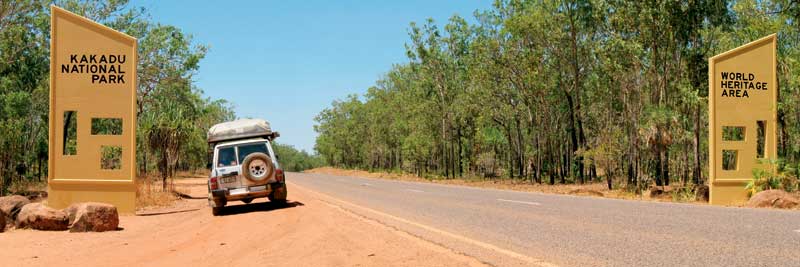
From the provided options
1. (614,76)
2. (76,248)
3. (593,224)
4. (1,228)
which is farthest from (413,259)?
(614,76)

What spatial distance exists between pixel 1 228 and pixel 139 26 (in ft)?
91.3

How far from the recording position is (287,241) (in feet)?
33.9

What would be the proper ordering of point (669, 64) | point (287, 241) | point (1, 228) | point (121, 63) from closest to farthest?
1. point (287, 241)
2. point (1, 228)
3. point (121, 63)
4. point (669, 64)

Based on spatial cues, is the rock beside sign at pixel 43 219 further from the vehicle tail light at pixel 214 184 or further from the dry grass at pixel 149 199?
the dry grass at pixel 149 199

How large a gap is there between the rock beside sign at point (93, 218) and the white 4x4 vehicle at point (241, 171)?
3829 millimetres

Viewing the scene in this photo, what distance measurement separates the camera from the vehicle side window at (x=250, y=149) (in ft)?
60.2

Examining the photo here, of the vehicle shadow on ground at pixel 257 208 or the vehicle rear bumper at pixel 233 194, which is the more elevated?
the vehicle rear bumper at pixel 233 194

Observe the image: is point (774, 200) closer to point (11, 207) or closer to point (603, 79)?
point (11, 207)

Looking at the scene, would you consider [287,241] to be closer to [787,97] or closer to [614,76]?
[787,97]

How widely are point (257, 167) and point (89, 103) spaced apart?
485 centimetres

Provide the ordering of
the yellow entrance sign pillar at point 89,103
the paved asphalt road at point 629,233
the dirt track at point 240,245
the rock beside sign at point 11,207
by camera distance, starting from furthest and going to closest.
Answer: the yellow entrance sign pillar at point 89,103, the rock beside sign at point 11,207, the dirt track at point 240,245, the paved asphalt road at point 629,233

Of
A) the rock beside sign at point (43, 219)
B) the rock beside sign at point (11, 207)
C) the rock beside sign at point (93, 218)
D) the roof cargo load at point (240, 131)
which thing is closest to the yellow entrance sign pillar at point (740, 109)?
the roof cargo load at point (240, 131)

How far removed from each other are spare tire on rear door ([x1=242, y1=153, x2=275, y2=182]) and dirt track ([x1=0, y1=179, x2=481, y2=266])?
1.84 m

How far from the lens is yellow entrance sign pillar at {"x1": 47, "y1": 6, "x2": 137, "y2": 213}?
659 inches
